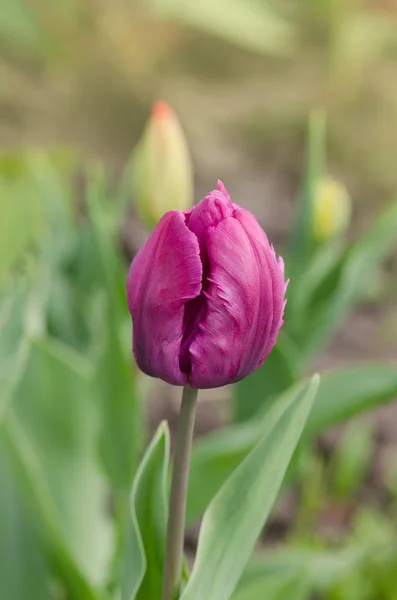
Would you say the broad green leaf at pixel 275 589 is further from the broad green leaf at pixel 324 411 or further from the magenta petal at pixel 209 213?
the magenta petal at pixel 209 213

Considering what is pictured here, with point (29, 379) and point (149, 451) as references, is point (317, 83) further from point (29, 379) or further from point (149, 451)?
point (149, 451)

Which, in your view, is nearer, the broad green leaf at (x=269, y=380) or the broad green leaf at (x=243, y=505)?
the broad green leaf at (x=243, y=505)

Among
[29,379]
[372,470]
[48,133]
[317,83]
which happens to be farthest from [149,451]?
[317,83]

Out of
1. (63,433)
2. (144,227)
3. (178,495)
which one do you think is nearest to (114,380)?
(63,433)

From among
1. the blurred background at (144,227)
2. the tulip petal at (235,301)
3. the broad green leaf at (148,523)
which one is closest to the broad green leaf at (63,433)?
the blurred background at (144,227)

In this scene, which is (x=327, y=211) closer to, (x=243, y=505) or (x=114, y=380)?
(x=114, y=380)
